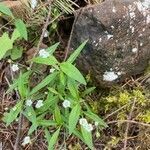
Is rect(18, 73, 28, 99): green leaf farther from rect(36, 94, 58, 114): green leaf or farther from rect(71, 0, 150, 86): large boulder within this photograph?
rect(71, 0, 150, 86): large boulder

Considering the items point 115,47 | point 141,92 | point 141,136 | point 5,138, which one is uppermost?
point 115,47

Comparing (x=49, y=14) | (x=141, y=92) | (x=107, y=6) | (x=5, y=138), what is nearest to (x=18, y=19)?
(x=49, y=14)

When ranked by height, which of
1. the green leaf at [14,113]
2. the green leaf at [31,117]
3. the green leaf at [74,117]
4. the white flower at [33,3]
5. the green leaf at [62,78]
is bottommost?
the green leaf at [74,117]

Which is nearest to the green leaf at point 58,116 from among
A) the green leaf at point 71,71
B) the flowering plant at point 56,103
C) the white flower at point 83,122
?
the flowering plant at point 56,103

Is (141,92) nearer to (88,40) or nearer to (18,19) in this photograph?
(88,40)

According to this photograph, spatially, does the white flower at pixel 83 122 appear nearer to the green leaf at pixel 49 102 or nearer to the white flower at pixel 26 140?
the green leaf at pixel 49 102

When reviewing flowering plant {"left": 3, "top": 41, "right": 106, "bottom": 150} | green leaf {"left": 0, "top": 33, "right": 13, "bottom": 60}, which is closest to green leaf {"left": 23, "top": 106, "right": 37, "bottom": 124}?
flowering plant {"left": 3, "top": 41, "right": 106, "bottom": 150}

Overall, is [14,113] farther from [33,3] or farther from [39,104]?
[33,3]
